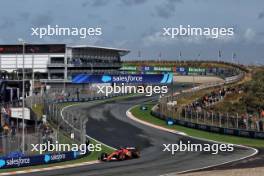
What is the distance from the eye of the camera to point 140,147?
139ft

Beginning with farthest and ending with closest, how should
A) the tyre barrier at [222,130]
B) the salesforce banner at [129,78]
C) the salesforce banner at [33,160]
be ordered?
the salesforce banner at [129,78] → the tyre barrier at [222,130] → the salesforce banner at [33,160]

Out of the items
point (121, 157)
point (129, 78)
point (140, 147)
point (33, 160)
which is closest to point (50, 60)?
point (129, 78)

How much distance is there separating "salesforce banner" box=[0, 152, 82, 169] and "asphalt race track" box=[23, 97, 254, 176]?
2.14m

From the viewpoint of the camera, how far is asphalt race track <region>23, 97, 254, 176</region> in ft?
101

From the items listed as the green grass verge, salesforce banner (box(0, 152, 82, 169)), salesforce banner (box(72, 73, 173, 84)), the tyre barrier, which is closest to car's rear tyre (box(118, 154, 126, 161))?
salesforce banner (box(0, 152, 82, 169))

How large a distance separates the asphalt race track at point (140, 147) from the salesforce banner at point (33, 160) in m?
2.14

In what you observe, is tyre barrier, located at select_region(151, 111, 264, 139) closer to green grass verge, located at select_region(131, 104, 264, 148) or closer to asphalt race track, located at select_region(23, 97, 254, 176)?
green grass verge, located at select_region(131, 104, 264, 148)

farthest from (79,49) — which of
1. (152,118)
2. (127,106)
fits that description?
(152,118)

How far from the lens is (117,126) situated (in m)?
55.5

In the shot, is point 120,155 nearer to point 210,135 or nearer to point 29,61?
point 210,135

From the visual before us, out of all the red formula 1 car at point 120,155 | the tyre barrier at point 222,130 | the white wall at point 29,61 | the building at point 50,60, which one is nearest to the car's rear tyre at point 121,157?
the red formula 1 car at point 120,155

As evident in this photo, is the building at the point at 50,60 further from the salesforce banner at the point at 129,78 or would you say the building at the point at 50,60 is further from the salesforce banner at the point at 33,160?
the salesforce banner at the point at 33,160

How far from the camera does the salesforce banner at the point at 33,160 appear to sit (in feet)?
102

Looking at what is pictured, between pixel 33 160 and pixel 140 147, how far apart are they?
11.8m
